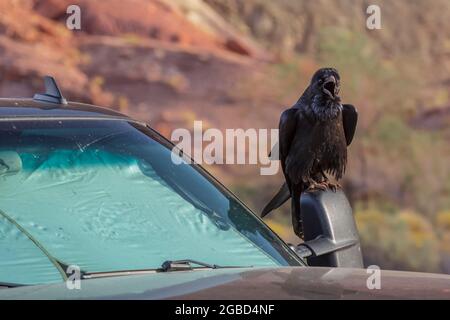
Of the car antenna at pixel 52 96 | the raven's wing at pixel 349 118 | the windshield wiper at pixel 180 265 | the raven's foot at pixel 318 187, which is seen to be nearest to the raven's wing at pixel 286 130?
the raven's wing at pixel 349 118

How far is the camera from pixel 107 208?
3.37m

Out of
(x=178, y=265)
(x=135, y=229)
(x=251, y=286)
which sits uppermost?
(x=135, y=229)

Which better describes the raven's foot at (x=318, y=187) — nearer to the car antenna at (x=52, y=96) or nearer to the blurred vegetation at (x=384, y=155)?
the car antenna at (x=52, y=96)

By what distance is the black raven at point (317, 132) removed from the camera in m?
5.23

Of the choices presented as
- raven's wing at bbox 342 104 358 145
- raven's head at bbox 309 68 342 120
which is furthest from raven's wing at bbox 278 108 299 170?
raven's wing at bbox 342 104 358 145

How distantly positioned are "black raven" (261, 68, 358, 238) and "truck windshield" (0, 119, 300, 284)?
154cm

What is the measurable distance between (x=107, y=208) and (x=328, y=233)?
0.68 m

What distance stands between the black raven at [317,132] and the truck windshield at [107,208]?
5.05 ft

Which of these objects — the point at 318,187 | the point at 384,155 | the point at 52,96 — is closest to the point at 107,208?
the point at 52,96

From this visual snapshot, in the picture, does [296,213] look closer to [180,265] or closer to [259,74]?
[180,265]

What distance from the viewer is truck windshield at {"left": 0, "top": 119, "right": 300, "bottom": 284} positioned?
10.2ft

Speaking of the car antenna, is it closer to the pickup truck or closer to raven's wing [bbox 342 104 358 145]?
the pickup truck

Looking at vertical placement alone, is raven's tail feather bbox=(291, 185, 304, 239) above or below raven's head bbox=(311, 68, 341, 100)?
below

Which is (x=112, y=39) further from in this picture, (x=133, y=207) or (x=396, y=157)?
(x=133, y=207)
